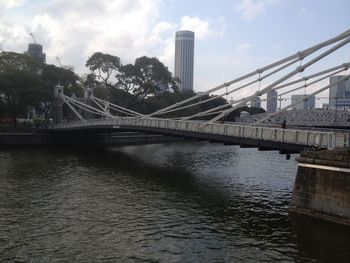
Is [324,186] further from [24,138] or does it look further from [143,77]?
[143,77]

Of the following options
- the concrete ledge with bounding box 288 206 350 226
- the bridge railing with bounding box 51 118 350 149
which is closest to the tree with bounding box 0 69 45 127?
the bridge railing with bounding box 51 118 350 149

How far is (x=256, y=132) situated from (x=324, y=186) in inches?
452

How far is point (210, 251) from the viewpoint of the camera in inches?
888

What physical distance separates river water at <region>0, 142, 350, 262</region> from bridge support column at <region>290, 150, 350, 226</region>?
89cm

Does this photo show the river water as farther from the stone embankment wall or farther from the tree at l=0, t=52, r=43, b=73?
the tree at l=0, t=52, r=43, b=73

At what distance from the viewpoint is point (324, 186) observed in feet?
91.5

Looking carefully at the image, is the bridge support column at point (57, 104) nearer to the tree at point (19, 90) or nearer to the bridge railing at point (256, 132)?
the tree at point (19, 90)

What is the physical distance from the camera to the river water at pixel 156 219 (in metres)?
22.2

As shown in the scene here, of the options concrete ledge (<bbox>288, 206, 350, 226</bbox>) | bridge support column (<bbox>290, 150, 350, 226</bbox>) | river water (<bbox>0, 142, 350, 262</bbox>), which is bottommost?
river water (<bbox>0, 142, 350, 262</bbox>)

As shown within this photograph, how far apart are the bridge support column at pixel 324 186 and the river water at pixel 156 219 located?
889mm

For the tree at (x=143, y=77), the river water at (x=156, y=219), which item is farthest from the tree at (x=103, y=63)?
the river water at (x=156, y=219)

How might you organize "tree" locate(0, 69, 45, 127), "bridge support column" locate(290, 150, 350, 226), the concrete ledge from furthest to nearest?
"tree" locate(0, 69, 45, 127) → "bridge support column" locate(290, 150, 350, 226) → the concrete ledge

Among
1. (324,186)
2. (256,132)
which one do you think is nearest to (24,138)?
(256,132)

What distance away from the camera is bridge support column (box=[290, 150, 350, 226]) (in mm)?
26734
